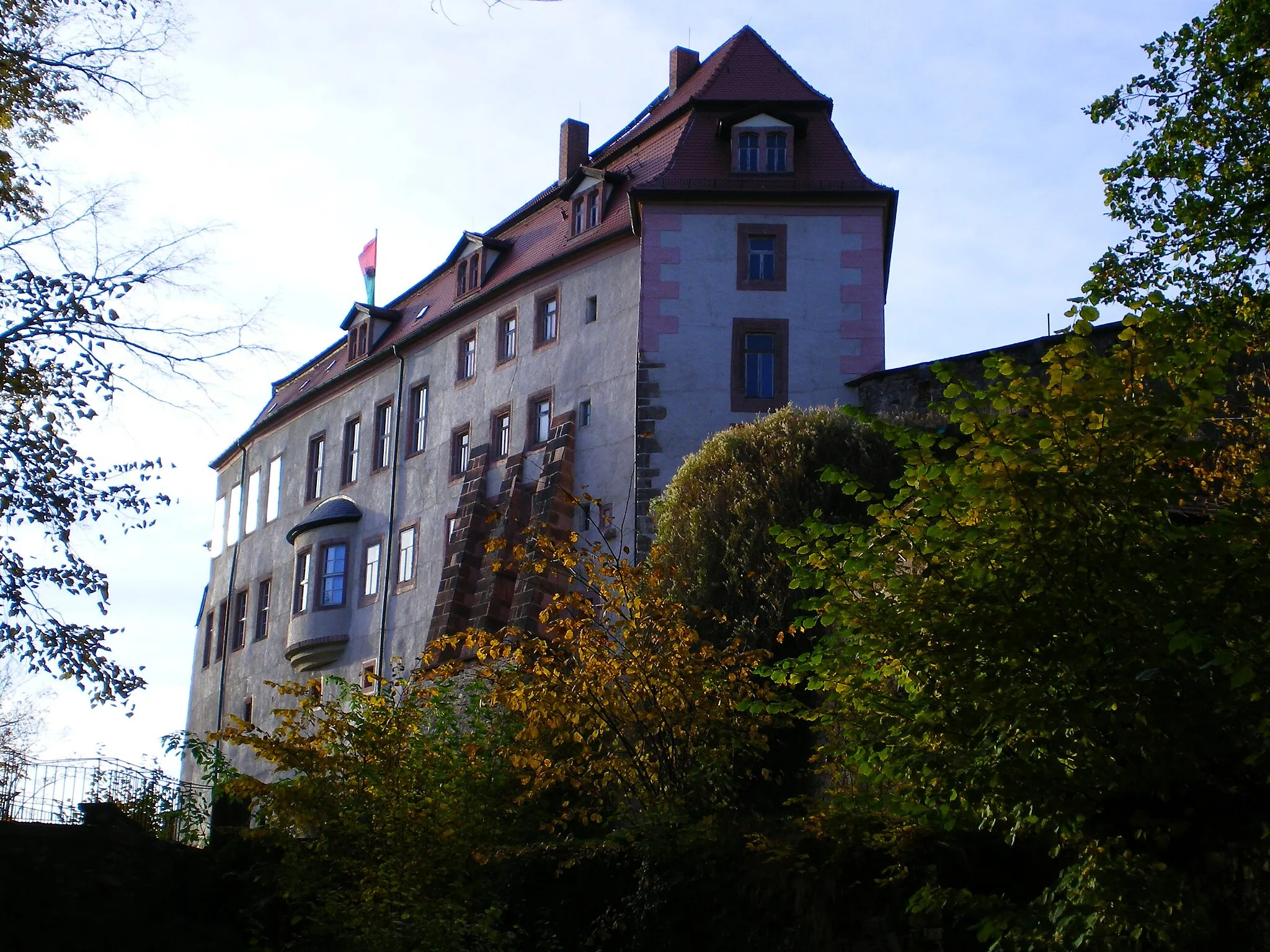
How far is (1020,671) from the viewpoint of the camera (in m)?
8.58

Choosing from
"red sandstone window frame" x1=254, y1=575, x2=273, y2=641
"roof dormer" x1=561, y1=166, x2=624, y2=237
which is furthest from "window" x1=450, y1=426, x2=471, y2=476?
"red sandstone window frame" x1=254, y1=575, x2=273, y2=641

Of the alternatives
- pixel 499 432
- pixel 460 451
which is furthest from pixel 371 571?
pixel 499 432

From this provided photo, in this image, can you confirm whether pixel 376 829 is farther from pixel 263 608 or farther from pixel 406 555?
pixel 263 608

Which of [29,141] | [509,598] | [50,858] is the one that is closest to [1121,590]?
[29,141]

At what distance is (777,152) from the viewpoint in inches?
1184

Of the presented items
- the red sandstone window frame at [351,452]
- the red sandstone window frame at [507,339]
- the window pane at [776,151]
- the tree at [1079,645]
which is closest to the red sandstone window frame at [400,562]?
the red sandstone window frame at [351,452]

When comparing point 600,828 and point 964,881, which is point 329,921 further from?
point 964,881

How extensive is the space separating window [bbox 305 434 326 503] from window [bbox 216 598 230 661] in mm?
5383

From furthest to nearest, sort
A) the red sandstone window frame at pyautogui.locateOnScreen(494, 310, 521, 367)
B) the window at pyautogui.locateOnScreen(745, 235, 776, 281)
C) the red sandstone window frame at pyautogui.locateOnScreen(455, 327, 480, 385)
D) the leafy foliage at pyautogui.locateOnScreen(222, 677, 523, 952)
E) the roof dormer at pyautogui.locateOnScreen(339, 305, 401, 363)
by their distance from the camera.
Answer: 1. the roof dormer at pyautogui.locateOnScreen(339, 305, 401, 363)
2. the red sandstone window frame at pyautogui.locateOnScreen(455, 327, 480, 385)
3. the red sandstone window frame at pyautogui.locateOnScreen(494, 310, 521, 367)
4. the window at pyautogui.locateOnScreen(745, 235, 776, 281)
5. the leafy foliage at pyautogui.locateOnScreen(222, 677, 523, 952)

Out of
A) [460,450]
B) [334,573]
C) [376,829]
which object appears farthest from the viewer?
[334,573]

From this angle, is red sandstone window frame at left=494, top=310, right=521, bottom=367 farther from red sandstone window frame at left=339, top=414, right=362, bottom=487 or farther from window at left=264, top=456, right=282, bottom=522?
window at left=264, top=456, right=282, bottom=522

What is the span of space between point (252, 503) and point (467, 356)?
11999 millimetres

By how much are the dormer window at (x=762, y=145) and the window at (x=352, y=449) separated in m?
13.3

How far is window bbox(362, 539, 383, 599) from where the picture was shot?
36.2 metres
